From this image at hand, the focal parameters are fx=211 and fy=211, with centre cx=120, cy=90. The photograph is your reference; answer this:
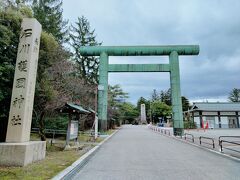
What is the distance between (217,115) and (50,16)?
37939mm

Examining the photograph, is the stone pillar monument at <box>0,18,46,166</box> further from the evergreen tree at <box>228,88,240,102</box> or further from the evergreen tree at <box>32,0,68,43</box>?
the evergreen tree at <box>228,88,240,102</box>

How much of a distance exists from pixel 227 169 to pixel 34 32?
8.83 meters

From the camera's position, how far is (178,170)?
7.00 m

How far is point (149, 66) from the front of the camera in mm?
22578

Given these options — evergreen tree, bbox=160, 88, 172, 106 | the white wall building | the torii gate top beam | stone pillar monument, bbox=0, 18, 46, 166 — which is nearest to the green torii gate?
the torii gate top beam

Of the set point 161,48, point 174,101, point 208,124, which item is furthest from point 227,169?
point 208,124

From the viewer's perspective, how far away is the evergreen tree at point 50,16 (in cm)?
2491

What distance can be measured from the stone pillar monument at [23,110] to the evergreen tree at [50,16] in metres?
16.8

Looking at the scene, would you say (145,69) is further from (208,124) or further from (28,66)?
(208,124)

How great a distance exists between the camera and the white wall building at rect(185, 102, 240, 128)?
44.7 meters

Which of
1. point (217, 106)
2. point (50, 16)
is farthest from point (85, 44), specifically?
point (217, 106)

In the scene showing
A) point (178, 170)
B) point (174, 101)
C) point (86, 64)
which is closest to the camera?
point (178, 170)

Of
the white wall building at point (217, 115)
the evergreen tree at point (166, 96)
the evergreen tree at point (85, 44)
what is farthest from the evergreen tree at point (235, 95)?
the evergreen tree at point (85, 44)

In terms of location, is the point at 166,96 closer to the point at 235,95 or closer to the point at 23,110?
the point at 235,95
